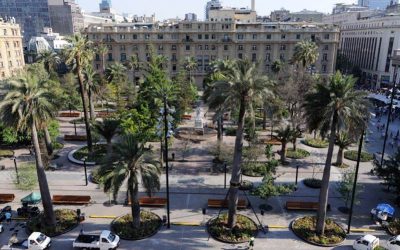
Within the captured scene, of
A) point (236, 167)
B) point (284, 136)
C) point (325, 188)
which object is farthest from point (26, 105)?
point (284, 136)

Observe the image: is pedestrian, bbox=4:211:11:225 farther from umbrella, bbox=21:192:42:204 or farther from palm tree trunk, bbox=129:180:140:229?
palm tree trunk, bbox=129:180:140:229

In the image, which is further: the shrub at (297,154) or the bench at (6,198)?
the shrub at (297,154)

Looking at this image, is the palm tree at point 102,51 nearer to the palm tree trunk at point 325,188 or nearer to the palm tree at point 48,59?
the palm tree at point 48,59

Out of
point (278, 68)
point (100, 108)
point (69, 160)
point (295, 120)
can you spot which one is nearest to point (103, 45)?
point (100, 108)

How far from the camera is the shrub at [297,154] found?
44.6m

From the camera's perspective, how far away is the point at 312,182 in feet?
121

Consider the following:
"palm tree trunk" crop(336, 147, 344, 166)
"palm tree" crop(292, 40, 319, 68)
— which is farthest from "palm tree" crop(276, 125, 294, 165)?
"palm tree" crop(292, 40, 319, 68)

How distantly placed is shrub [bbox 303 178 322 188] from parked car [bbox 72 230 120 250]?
21019 millimetres

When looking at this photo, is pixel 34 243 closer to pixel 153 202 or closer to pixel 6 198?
pixel 6 198

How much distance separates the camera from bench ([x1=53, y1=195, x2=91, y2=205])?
32.4 meters

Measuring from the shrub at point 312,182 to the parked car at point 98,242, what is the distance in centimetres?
2102

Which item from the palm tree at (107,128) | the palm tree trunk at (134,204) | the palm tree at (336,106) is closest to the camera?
the palm tree at (336,106)

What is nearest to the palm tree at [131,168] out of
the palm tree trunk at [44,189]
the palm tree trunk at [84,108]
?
the palm tree trunk at [44,189]

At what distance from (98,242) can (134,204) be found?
12.3 feet
